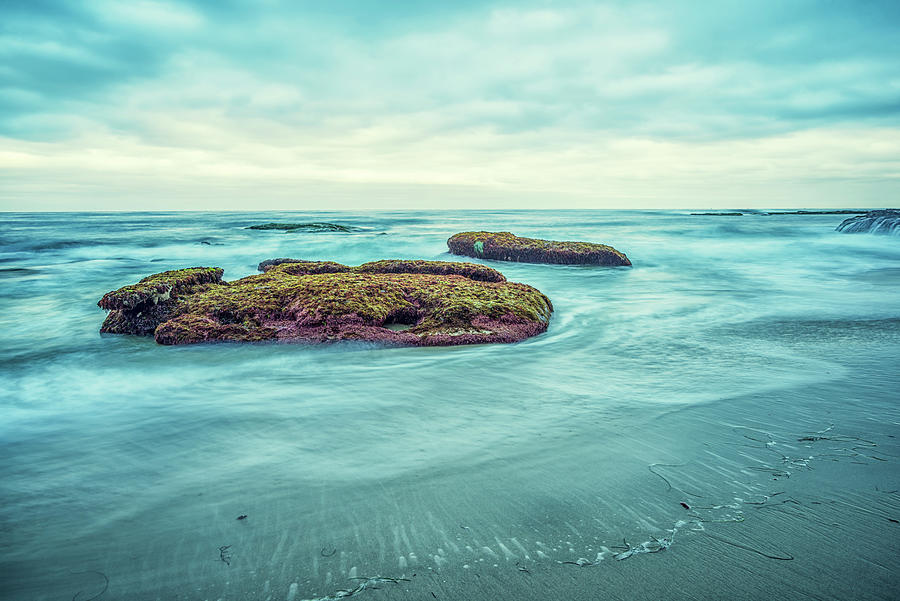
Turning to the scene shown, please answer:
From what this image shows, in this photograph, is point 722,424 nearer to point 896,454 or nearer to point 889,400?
point 896,454

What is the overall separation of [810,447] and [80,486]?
503 centimetres

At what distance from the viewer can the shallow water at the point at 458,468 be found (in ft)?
7.60

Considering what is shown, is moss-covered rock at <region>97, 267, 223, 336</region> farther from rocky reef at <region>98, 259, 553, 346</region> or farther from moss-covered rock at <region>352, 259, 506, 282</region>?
moss-covered rock at <region>352, 259, 506, 282</region>

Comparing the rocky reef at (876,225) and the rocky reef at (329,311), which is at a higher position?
the rocky reef at (876,225)

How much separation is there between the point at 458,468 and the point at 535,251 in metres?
13.4

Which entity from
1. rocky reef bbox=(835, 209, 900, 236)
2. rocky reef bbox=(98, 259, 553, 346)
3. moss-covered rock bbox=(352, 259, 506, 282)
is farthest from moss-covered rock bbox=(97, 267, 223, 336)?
rocky reef bbox=(835, 209, 900, 236)

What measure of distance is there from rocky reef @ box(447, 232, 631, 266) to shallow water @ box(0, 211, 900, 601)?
863 centimetres

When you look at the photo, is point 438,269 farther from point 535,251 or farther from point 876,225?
point 876,225

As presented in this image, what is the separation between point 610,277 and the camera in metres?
13.5

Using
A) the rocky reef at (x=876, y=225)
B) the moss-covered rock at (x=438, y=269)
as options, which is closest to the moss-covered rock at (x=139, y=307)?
the moss-covered rock at (x=438, y=269)

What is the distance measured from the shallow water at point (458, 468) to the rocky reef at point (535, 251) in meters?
8.63

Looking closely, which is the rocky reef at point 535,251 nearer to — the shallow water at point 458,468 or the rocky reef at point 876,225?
the shallow water at point 458,468

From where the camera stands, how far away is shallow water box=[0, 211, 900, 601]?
2316mm

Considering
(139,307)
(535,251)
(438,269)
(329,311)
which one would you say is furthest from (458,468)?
(535,251)
